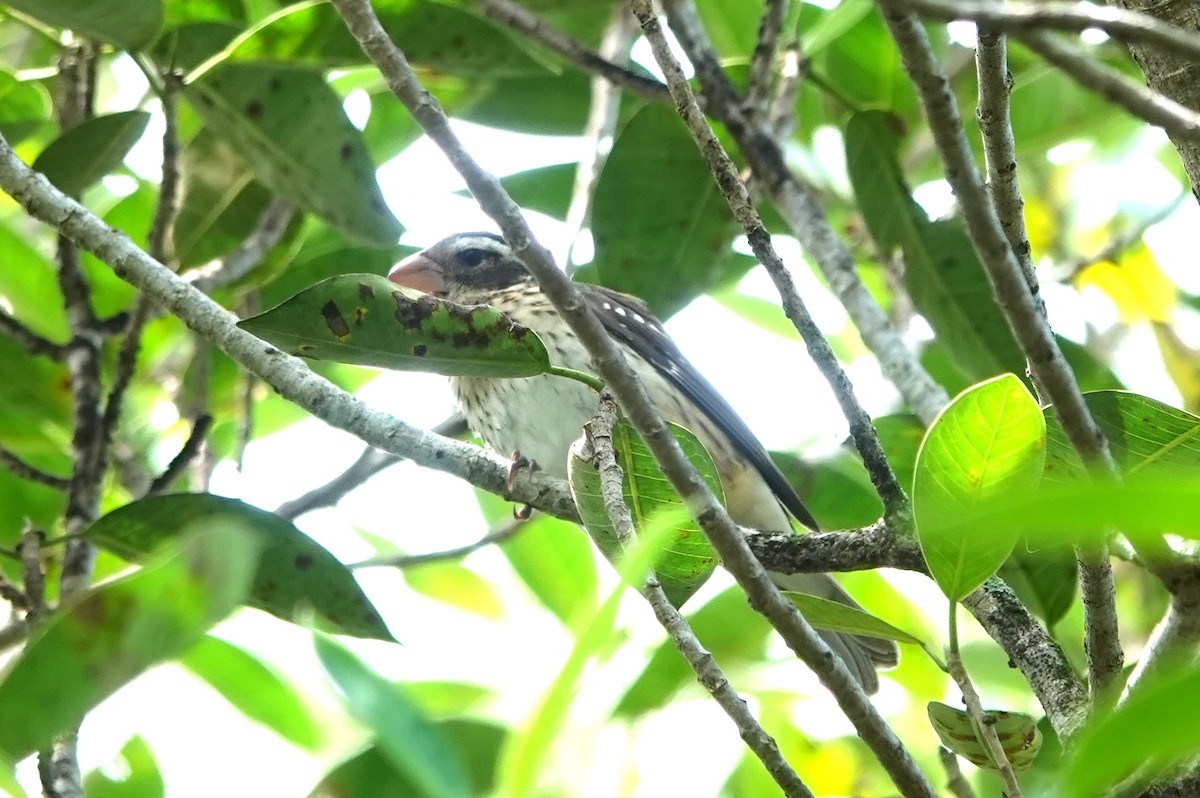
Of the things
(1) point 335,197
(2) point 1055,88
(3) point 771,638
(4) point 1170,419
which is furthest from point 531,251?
(2) point 1055,88

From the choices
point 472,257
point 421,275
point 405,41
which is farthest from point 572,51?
point 472,257

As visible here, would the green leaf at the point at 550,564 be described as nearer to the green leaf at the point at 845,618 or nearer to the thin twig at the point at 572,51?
the thin twig at the point at 572,51

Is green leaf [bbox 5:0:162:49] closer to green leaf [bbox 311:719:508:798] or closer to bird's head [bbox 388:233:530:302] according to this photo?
green leaf [bbox 311:719:508:798]

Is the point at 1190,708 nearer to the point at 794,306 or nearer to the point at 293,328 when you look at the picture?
the point at 794,306

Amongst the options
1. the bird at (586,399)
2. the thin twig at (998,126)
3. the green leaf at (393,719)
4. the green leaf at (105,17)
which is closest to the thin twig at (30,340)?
the green leaf at (105,17)

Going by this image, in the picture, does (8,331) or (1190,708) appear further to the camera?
(8,331)

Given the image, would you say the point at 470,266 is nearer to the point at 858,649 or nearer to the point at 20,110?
the point at 20,110
